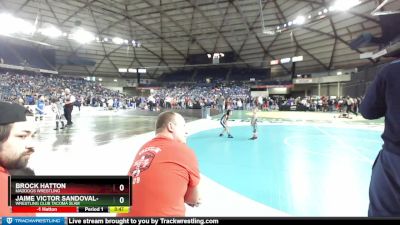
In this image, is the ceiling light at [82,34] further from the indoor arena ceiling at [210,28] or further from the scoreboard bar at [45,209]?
the scoreboard bar at [45,209]

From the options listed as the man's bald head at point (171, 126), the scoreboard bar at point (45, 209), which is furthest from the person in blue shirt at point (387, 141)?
the scoreboard bar at point (45, 209)

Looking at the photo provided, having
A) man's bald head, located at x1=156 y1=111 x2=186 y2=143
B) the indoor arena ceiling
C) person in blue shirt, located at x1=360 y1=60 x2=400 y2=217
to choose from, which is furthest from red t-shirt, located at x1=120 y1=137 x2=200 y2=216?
the indoor arena ceiling

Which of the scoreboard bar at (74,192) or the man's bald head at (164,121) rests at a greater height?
the man's bald head at (164,121)

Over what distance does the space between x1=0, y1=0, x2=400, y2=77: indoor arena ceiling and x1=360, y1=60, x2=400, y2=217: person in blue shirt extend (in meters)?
21.0

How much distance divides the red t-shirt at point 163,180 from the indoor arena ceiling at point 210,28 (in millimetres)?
21814

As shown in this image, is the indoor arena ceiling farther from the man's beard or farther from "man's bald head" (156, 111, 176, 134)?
the man's beard

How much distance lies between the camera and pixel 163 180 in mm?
1384

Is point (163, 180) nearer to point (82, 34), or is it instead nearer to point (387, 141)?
point (387, 141)

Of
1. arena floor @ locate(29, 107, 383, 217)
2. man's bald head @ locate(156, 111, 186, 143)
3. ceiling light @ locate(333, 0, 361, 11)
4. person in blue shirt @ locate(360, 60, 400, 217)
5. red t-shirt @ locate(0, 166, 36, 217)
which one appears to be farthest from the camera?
ceiling light @ locate(333, 0, 361, 11)

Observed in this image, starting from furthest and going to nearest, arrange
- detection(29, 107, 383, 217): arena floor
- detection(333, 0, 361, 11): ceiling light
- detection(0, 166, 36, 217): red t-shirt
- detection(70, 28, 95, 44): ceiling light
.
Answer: detection(70, 28, 95, 44): ceiling light
detection(333, 0, 361, 11): ceiling light
detection(29, 107, 383, 217): arena floor
detection(0, 166, 36, 217): red t-shirt

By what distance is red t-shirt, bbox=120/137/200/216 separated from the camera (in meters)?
1.37

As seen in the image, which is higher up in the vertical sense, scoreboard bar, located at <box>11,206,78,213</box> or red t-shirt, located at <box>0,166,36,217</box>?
red t-shirt, located at <box>0,166,36,217</box>

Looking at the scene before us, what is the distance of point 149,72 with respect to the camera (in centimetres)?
4891

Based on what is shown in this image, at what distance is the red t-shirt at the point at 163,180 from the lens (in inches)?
53.9
